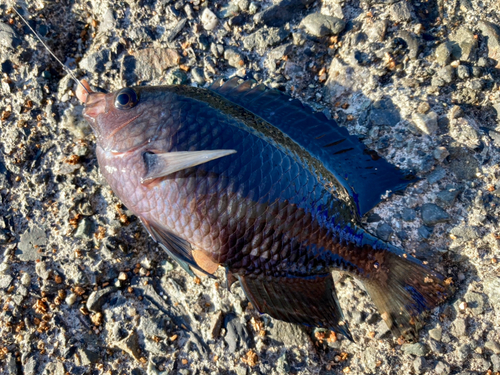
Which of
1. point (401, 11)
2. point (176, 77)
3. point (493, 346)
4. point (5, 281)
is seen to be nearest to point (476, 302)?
point (493, 346)

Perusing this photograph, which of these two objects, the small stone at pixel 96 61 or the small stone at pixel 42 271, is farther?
the small stone at pixel 96 61

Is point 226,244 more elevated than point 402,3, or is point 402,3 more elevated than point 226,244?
point 402,3

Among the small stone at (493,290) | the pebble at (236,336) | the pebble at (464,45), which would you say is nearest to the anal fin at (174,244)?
the pebble at (236,336)

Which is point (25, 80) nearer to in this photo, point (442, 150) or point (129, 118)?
point (129, 118)

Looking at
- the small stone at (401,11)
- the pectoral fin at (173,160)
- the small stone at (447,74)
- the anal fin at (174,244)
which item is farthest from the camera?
the small stone at (401,11)

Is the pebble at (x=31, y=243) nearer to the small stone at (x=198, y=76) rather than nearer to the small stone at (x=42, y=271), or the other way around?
the small stone at (x=42, y=271)

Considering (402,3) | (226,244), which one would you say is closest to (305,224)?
(226,244)
